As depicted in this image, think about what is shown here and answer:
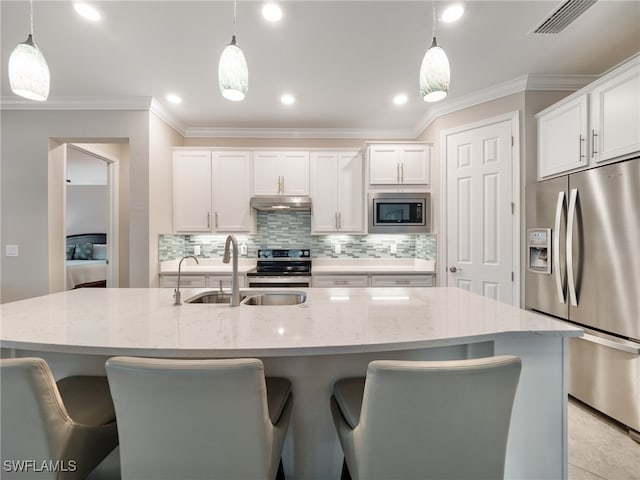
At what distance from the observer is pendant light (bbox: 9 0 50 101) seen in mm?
1277

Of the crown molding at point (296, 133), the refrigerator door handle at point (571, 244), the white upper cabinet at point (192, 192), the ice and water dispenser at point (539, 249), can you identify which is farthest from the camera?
the crown molding at point (296, 133)

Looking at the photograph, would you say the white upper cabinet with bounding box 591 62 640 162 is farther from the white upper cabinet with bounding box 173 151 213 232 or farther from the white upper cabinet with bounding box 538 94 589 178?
the white upper cabinet with bounding box 173 151 213 232

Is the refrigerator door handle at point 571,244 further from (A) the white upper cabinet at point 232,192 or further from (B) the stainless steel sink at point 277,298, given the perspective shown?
(A) the white upper cabinet at point 232,192

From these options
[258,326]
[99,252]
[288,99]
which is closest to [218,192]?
[288,99]

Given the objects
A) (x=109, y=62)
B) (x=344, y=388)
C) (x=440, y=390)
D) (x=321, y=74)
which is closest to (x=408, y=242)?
(x=321, y=74)

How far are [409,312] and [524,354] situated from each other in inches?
18.2

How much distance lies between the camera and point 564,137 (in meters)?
2.35

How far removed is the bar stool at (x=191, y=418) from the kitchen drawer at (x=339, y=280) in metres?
2.58

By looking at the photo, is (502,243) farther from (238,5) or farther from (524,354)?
(238,5)

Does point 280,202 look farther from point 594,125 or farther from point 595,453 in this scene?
point 595,453

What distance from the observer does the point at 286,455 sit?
4.33ft

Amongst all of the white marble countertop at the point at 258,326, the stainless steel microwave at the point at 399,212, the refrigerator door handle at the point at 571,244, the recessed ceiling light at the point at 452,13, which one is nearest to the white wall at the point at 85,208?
the white marble countertop at the point at 258,326

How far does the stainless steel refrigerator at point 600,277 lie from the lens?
1811mm

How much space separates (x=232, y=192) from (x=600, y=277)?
3537 mm
